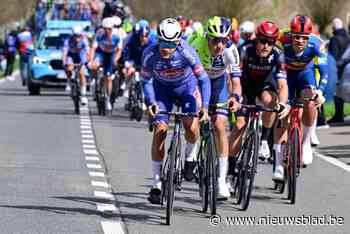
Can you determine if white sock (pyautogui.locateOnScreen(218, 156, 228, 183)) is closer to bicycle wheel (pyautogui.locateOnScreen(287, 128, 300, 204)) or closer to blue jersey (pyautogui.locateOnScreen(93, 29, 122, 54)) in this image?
bicycle wheel (pyautogui.locateOnScreen(287, 128, 300, 204))

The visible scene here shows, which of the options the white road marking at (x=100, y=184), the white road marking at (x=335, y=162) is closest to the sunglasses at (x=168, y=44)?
the white road marking at (x=100, y=184)

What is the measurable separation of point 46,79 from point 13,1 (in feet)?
127

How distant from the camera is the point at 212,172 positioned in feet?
37.9

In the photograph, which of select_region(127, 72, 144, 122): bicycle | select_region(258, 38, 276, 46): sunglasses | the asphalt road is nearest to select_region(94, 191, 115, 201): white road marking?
the asphalt road

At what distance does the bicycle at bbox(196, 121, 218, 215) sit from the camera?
11.6 metres

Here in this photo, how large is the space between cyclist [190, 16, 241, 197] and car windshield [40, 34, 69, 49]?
22.1 m

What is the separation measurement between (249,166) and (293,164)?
26.0 inches

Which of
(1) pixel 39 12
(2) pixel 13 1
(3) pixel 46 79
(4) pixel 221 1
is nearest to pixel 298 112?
(3) pixel 46 79

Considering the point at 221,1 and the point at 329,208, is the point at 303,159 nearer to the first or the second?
the point at 329,208

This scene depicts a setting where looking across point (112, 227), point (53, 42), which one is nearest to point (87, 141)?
point (112, 227)

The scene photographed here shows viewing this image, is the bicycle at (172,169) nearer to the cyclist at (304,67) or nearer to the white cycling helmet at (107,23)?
the cyclist at (304,67)

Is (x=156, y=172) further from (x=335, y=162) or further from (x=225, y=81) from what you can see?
(x=335, y=162)

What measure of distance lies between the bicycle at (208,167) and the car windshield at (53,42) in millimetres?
23570

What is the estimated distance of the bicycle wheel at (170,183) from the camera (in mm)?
11078
